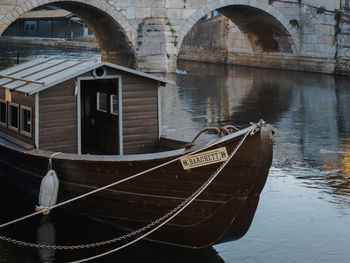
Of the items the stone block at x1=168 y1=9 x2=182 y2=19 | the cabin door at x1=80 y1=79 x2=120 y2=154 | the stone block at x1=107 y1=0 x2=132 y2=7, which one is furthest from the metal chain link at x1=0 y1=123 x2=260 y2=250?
the stone block at x1=168 y1=9 x2=182 y2=19

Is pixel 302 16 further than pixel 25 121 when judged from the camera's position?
Yes

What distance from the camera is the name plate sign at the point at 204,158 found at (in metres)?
5.86

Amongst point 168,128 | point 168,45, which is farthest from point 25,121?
point 168,45

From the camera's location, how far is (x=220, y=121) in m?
14.3

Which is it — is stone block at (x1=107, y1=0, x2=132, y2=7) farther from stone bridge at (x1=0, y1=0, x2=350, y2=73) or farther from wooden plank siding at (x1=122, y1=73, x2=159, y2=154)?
wooden plank siding at (x1=122, y1=73, x2=159, y2=154)

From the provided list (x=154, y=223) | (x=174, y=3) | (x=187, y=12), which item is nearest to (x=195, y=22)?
(x=187, y=12)

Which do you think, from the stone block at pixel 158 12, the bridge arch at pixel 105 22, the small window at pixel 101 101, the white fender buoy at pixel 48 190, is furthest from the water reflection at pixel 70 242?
the stone block at pixel 158 12

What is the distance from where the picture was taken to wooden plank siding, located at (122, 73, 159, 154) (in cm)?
795

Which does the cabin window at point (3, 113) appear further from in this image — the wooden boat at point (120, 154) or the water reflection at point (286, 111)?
the water reflection at point (286, 111)

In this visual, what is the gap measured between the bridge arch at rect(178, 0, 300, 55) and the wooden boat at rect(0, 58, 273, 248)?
1486 cm

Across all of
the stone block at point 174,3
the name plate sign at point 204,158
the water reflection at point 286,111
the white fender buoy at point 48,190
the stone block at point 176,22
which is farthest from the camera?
the stone block at point 176,22

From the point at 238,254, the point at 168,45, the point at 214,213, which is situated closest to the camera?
the point at 214,213

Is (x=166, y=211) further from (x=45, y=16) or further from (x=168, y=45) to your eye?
(x=45, y=16)

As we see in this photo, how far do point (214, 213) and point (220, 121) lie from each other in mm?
8257
